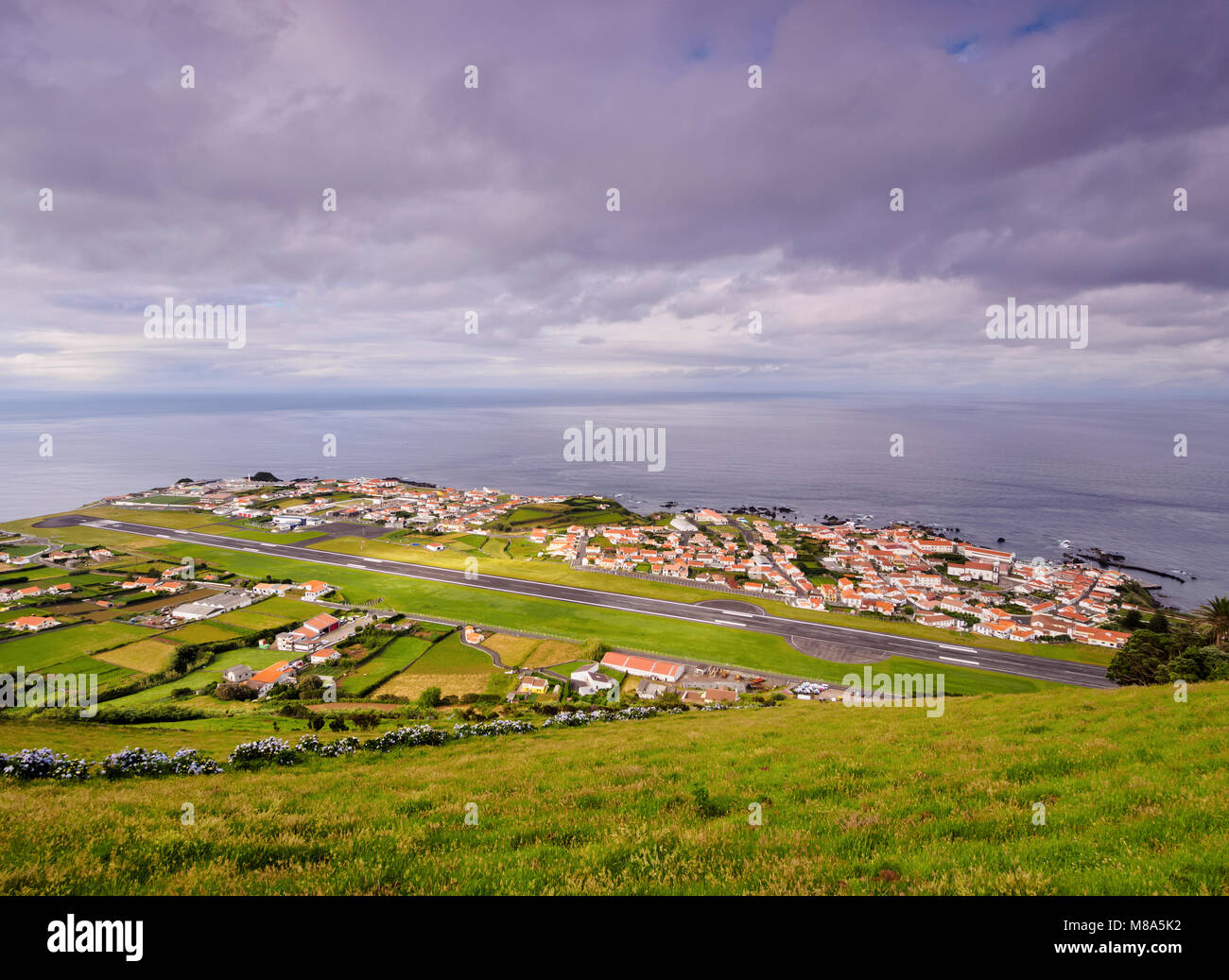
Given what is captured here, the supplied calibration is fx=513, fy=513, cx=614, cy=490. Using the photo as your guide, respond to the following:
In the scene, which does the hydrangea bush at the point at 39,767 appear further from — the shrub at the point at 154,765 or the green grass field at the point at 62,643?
the green grass field at the point at 62,643

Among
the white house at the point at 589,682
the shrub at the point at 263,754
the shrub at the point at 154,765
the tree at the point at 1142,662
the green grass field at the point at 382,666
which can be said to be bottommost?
the white house at the point at 589,682

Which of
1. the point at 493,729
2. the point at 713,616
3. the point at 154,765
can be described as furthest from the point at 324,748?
the point at 713,616

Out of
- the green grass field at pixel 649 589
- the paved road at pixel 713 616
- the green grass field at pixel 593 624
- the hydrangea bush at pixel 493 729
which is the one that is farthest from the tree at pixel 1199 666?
the hydrangea bush at pixel 493 729

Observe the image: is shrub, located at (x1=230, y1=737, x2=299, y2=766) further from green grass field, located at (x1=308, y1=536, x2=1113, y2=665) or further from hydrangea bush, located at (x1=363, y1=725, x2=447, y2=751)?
green grass field, located at (x1=308, y1=536, x2=1113, y2=665)

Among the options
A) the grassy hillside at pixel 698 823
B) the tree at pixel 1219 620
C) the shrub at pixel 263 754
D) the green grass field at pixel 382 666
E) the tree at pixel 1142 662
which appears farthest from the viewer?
the green grass field at pixel 382 666

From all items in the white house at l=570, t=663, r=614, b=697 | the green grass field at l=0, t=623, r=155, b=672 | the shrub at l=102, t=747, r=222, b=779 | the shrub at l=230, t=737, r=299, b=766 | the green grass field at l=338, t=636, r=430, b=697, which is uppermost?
the shrub at l=102, t=747, r=222, b=779

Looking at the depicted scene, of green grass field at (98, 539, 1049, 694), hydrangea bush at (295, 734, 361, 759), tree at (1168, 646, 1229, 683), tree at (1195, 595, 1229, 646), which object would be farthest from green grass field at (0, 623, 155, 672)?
tree at (1195, 595, 1229, 646)
